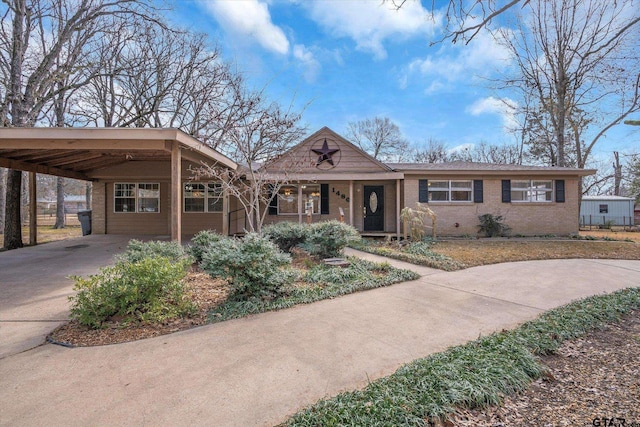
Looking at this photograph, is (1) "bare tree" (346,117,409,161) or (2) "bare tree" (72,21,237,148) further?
(1) "bare tree" (346,117,409,161)

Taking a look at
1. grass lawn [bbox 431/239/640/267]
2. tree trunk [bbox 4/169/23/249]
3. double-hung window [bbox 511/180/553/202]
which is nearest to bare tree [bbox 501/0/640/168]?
double-hung window [bbox 511/180/553/202]

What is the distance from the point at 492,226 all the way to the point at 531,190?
101 inches

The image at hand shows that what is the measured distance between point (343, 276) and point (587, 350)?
11.4 feet

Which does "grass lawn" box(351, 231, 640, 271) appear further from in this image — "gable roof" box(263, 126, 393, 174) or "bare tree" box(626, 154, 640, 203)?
"bare tree" box(626, 154, 640, 203)

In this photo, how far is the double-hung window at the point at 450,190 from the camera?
1288cm

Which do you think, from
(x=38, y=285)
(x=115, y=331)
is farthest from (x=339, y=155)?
(x=115, y=331)

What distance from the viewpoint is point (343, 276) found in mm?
5695

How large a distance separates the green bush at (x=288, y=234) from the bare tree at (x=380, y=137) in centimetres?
2539

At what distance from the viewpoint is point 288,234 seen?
26.0 ft

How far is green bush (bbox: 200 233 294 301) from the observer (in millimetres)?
4148

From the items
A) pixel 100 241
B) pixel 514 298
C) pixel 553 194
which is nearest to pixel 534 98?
pixel 553 194

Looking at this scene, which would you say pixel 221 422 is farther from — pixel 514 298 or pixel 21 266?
pixel 21 266

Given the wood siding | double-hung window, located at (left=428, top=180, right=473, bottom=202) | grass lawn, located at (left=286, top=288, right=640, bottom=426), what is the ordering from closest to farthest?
1. grass lawn, located at (left=286, top=288, right=640, bottom=426)
2. double-hung window, located at (left=428, top=180, right=473, bottom=202)
3. the wood siding

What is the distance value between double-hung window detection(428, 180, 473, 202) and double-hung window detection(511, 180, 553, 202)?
2003 mm
